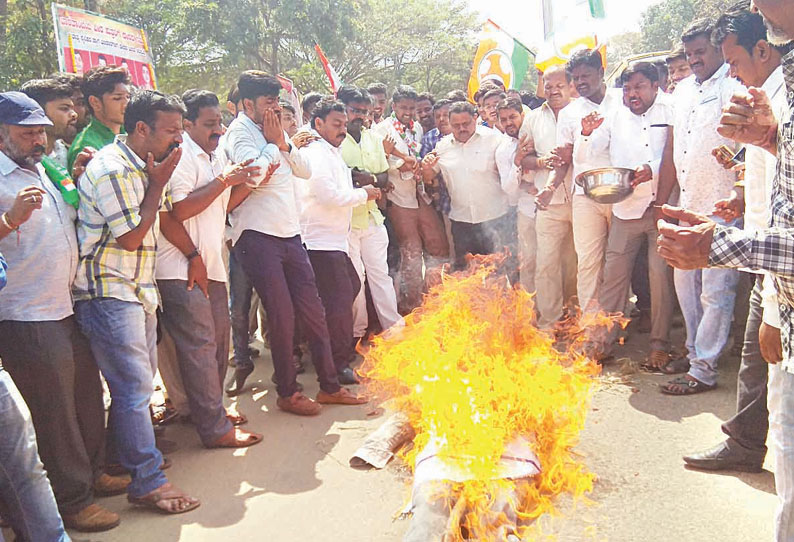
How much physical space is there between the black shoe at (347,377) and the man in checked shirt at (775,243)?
152 inches

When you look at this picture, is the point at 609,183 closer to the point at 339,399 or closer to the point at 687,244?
the point at 339,399

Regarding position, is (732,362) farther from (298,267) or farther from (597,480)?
(298,267)

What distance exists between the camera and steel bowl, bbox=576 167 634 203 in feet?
16.2

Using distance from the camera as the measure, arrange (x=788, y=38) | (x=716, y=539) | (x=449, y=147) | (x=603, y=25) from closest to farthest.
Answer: (x=788, y=38), (x=716, y=539), (x=449, y=147), (x=603, y=25)

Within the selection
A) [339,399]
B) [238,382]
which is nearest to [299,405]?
[339,399]

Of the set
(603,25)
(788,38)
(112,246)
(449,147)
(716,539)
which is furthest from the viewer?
(603,25)

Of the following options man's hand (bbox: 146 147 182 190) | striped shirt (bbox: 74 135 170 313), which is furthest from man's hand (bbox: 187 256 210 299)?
man's hand (bbox: 146 147 182 190)

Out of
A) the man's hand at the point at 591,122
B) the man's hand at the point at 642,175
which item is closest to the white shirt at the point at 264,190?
the man's hand at the point at 591,122

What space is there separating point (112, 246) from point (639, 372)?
4308 mm

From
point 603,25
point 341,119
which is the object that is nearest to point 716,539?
point 341,119

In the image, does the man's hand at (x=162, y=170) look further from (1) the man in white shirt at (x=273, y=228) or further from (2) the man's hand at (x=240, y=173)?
(1) the man in white shirt at (x=273, y=228)

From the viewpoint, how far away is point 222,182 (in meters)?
4.32

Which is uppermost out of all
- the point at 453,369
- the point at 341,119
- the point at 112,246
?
the point at 341,119

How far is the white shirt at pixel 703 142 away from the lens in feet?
15.4
